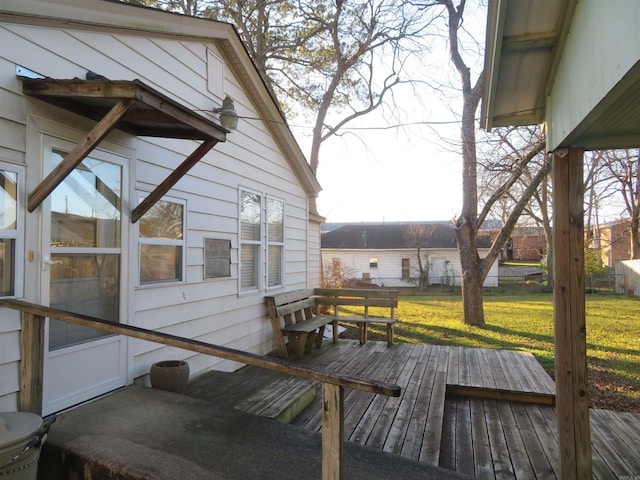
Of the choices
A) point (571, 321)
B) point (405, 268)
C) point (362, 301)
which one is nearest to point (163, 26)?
point (571, 321)

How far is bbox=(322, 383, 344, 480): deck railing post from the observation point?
6.08 feet

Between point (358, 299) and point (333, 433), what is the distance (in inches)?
222

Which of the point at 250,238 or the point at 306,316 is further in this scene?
the point at 306,316

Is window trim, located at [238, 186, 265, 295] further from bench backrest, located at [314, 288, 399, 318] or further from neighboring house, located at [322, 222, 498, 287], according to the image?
neighboring house, located at [322, 222, 498, 287]

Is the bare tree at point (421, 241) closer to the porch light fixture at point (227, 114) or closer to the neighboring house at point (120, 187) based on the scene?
the neighboring house at point (120, 187)

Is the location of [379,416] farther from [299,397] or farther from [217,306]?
[217,306]

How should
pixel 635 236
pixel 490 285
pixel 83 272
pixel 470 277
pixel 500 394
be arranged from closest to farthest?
pixel 83 272 < pixel 500 394 < pixel 470 277 < pixel 635 236 < pixel 490 285

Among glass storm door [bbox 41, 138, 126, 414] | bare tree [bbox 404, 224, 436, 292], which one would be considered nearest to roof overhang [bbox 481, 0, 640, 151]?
glass storm door [bbox 41, 138, 126, 414]

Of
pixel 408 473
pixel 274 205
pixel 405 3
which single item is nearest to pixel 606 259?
pixel 405 3

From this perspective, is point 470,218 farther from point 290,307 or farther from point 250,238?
point 250,238

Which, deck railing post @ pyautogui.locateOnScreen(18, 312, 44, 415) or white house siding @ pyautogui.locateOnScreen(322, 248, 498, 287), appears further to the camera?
white house siding @ pyautogui.locateOnScreen(322, 248, 498, 287)

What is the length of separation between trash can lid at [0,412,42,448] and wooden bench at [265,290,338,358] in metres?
3.77

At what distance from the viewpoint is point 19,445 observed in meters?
1.99

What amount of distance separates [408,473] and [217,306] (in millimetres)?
3186
